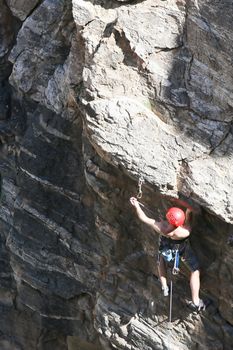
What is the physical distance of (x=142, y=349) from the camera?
962cm

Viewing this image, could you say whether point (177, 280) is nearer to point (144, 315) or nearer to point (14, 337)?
point (144, 315)

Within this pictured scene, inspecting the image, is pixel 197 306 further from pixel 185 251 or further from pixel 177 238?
pixel 177 238

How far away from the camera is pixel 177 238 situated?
8.26m

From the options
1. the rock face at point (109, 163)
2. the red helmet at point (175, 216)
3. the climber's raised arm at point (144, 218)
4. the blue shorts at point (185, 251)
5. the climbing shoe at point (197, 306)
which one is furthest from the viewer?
the climbing shoe at point (197, 306)

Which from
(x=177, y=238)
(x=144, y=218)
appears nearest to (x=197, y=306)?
(x=177, y=238)

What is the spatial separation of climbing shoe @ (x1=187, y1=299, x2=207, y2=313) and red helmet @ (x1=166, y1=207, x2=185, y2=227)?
1325 mm

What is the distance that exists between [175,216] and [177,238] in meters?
0.45

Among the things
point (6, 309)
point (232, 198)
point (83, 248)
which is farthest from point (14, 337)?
point (232, 198)

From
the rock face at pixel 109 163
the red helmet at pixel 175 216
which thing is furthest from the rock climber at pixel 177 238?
the rock face at pixel 109 163

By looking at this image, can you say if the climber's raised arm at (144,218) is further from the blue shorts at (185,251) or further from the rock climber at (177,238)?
the blue shorts at (185,251)

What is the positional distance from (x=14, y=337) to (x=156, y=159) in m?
5.47

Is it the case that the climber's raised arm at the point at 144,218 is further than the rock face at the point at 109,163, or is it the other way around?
the climber's raised arm at the point at 144,218

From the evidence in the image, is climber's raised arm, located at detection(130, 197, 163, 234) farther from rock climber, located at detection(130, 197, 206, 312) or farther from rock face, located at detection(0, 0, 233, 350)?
rock face, located at detection(0, 0, 233, 350)

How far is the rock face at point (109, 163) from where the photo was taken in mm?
8102
